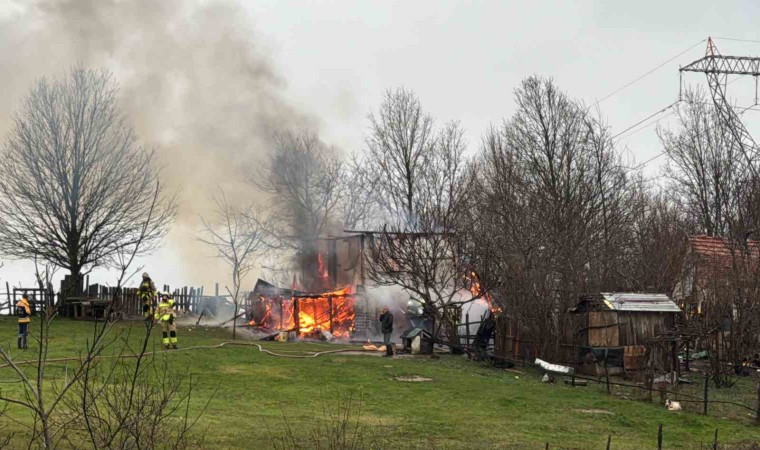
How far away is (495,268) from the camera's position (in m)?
23.7

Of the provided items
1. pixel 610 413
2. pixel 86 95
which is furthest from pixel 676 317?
pixel 86 95

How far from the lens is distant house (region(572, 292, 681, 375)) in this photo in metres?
19.1

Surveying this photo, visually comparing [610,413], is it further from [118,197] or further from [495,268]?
[118,197]

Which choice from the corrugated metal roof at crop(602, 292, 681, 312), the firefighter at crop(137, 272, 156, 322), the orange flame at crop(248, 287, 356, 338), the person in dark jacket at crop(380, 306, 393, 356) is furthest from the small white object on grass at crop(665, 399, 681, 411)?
Result: the orange flame at crop(248, 287, 356, 338)

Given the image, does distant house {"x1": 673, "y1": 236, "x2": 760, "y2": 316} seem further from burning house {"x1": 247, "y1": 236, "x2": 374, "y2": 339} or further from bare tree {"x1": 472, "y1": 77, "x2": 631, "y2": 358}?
burning house {"x1": 247, "y1": 236, "x2": 374, "y2": 339}

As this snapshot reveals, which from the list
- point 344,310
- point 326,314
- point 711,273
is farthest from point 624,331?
point 326,314

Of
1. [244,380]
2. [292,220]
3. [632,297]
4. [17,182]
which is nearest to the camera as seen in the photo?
[244,380]

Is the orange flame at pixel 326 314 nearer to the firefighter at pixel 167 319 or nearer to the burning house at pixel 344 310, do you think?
the burning house at pixel 344 310

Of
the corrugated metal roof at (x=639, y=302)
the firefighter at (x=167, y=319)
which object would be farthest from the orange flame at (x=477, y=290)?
the firefighter at (x=167, y=319)

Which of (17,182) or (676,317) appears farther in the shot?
(17,182)

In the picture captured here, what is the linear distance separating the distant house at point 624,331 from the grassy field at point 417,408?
2.04 m

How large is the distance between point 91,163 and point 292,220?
54.7 ft

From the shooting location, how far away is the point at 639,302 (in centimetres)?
1953

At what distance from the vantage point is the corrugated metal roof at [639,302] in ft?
63.4
